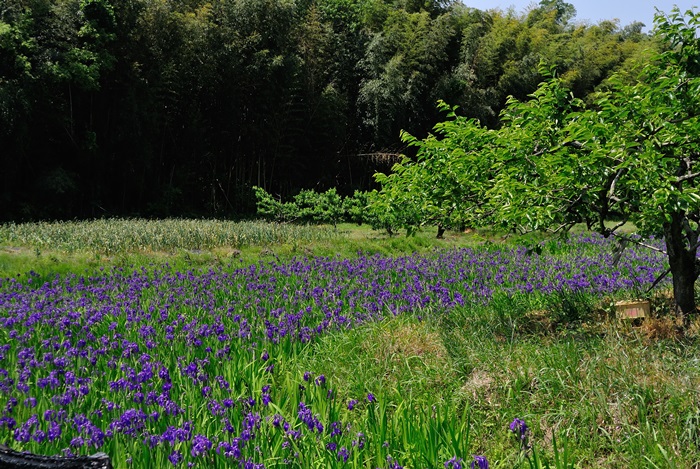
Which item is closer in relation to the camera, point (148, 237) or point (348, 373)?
point (348, 373)

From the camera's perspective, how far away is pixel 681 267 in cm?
404

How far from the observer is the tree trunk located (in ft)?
13.1

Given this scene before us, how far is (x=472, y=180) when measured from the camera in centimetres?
409

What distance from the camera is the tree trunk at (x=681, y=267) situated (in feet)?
13.1

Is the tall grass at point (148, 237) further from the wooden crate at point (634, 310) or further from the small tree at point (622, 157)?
the wooden crate at point (634, 310)

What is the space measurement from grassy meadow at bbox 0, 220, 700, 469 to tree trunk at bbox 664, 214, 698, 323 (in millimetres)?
181

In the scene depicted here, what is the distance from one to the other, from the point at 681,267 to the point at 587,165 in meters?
1.57

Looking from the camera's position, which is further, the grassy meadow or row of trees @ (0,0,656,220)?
row of trees @ (0,0,656,220)

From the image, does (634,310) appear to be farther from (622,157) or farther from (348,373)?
(348,373)

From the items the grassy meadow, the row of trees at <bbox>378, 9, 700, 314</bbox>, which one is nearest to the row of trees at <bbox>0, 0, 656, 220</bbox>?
the grassy meadow

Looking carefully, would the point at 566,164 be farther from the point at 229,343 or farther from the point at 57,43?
the point at 57,43

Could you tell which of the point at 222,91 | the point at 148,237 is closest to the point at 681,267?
the point at 148,237

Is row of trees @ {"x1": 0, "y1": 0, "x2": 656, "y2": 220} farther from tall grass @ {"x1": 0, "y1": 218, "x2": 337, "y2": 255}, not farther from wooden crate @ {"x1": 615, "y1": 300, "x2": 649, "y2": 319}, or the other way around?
wooden crate @ {"x1": 615, "y1": 300, "x2": 649, "y2": 319}

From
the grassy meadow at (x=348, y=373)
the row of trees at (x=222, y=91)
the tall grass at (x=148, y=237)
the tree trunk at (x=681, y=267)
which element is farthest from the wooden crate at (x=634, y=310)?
the row of trees at (x=222, y=91)
